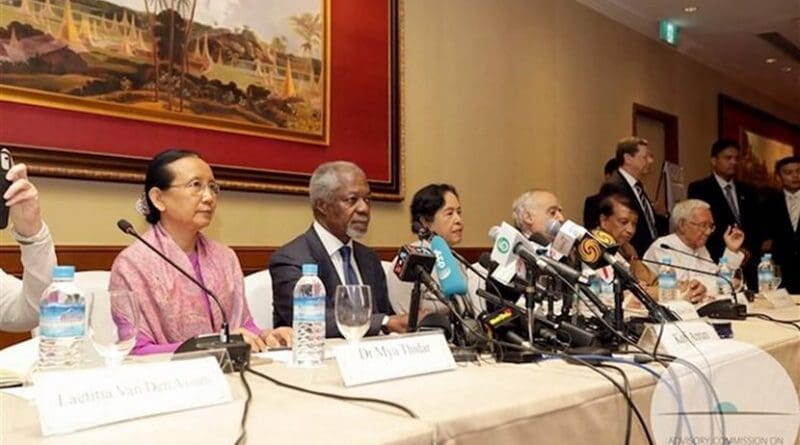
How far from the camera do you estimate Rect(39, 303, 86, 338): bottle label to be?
1205 millimetres

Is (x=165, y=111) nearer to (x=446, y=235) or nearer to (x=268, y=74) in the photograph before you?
(x=268, y=74)

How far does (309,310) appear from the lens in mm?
1426

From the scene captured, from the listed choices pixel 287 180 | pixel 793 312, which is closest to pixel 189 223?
pixel 287 180

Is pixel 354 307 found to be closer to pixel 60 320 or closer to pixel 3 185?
pixel 60 320

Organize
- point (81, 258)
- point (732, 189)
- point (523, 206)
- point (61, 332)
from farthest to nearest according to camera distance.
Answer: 1. point (732, 189)
2. point (523, 206)
3. point (81, 258)
4. point (61, 332)

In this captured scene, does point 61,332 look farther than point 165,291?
No

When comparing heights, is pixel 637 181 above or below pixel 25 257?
above

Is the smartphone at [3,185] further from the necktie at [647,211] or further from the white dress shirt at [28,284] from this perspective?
the necktie at [647,211]

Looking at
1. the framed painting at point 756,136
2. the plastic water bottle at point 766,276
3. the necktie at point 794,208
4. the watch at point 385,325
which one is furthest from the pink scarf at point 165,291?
the framed painting at point 756,136

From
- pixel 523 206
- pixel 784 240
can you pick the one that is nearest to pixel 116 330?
pixel 523 206

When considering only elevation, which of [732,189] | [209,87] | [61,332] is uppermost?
[209,87]

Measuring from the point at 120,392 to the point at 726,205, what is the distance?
195 inches

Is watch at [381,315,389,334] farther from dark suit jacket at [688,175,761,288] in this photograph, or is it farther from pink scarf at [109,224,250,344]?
dark suit jacket at [688,175,761,288]

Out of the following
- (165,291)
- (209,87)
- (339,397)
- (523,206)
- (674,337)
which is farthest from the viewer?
(523,206)
